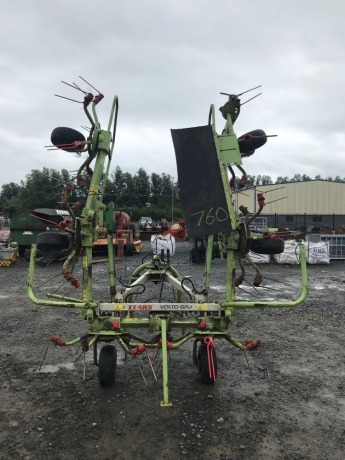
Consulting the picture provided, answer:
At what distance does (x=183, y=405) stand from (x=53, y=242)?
2.11 meters

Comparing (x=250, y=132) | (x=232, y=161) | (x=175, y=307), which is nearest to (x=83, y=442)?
(x=175, y=307)

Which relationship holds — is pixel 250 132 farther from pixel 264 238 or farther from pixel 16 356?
pixel 16 356

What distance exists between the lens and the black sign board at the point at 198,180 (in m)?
4.25

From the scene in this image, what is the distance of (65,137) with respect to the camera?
Answer: 4359 mm

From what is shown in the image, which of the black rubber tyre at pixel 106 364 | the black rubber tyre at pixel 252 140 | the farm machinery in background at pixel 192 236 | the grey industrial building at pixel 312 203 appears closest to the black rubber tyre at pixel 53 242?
the farm machinery in background at pixel 192 236

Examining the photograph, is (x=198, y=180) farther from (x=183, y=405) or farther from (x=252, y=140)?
(x=183, y=405)

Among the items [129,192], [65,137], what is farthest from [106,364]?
[129,192]

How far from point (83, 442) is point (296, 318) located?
17.6 ft

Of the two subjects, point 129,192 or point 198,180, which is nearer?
point 198,180

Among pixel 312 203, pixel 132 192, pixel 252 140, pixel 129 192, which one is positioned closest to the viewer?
pixel 252 140

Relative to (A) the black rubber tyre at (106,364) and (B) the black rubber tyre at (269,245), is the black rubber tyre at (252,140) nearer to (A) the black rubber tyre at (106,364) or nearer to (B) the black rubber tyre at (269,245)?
(B) the black rubber tyre at (269,245)

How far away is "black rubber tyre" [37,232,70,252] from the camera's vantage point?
13.5 ft

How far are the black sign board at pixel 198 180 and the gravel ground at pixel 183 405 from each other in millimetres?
1793

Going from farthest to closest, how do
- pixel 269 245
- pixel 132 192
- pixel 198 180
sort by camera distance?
pixel 132 192
pixel 198 180
pixel 269 245
